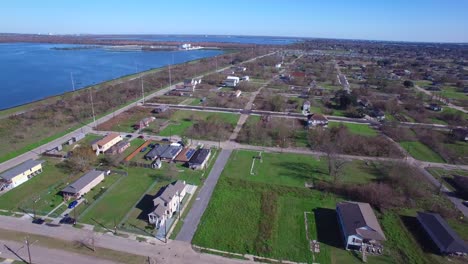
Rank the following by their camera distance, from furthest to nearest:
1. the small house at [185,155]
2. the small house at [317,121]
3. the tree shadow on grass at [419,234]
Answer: the small house at [317,121] → the small house at [185,155] → the tree shadow on grass at [419,234]

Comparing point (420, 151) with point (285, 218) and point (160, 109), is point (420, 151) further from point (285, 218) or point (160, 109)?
point (160, 109)

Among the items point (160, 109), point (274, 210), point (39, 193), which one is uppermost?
point (160, 109)

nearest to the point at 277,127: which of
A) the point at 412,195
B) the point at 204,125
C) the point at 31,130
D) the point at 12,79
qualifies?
the point at 204,125

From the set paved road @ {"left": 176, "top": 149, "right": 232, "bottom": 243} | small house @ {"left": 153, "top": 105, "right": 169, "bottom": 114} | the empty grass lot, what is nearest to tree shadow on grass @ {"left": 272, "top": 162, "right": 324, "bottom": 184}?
the empty grass lot

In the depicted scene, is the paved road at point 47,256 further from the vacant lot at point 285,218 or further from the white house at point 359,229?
the white house at point 359,229

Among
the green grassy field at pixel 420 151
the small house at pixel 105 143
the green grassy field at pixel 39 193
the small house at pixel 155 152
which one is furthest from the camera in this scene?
the green grassy field at pixel 420 151

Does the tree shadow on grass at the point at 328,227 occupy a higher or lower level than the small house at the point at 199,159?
lower

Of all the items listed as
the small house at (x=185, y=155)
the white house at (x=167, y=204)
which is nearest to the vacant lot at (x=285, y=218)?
the white house at (x=167, y=204)

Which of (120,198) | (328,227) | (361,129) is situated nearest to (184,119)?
(120,198)
